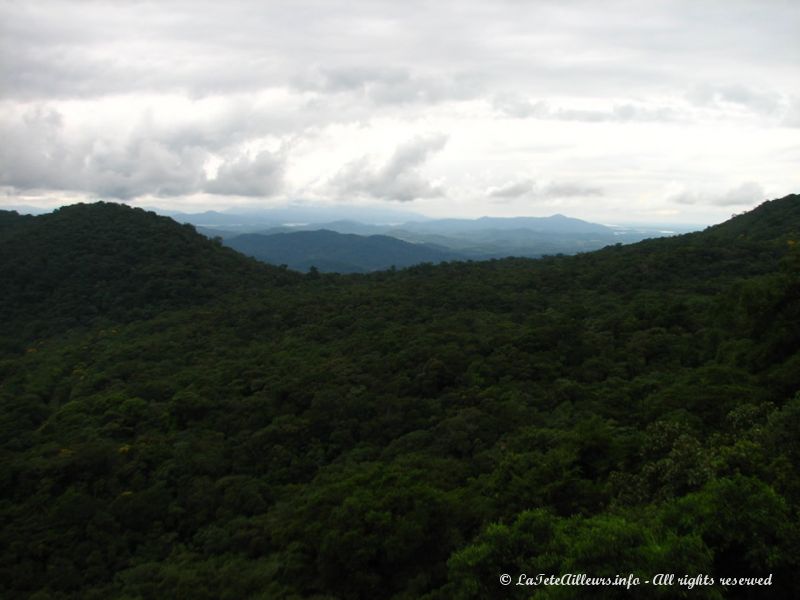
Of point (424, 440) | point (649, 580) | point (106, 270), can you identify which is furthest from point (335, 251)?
point (649, 580)

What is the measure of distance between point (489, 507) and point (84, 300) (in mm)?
41360

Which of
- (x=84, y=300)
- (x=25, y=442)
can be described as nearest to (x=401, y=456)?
(x=25, y=442)

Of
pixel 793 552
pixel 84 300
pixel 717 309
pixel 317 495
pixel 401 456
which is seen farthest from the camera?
pixel 84 300

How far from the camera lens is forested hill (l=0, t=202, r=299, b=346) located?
41250 mm

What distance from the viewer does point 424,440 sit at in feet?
57.9

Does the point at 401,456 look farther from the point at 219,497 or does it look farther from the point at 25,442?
the point at 25,442

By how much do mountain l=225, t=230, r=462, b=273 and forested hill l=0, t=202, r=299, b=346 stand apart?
105 metres

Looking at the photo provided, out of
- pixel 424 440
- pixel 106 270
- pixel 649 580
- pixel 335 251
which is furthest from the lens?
pixel 335 251

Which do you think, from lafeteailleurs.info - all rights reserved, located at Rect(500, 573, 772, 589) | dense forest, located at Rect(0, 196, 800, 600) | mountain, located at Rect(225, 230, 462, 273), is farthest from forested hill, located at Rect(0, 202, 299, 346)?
mountain, located at Rect(225, 230, 462, 273)

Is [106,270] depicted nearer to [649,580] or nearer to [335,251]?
[649,580]

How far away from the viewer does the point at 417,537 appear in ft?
35.4

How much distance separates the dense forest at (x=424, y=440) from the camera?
7688 mm

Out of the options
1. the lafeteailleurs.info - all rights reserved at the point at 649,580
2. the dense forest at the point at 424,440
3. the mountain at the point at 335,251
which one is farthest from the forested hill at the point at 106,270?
the mountain at the point at 335,251

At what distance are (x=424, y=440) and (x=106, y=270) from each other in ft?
127
